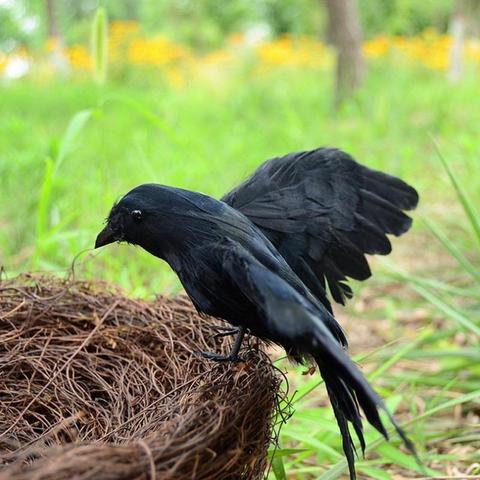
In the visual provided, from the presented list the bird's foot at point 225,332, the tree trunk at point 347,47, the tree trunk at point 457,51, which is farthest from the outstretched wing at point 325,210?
the tree trunk at point 457,51

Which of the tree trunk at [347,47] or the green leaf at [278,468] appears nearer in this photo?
the green leaf at [278,468]

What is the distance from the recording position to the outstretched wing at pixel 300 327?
1.26 metres

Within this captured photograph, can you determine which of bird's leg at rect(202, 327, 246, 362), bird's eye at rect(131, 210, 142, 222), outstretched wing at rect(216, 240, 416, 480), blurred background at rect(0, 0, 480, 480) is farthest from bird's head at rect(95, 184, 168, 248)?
blurred background at rect(0, 0, 480, 480)

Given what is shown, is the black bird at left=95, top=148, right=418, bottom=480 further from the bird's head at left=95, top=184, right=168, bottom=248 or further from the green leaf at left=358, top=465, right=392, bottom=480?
the green leaf at left=358, top=465, right=392, bottom=480

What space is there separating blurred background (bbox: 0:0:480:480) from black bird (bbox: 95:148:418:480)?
30cm

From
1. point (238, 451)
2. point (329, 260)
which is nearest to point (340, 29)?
point (329, 260)

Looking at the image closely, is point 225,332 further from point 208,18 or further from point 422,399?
point 208,18

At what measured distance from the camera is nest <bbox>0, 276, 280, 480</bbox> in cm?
129

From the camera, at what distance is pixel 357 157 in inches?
191

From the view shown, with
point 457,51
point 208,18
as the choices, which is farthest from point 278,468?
point 208,18

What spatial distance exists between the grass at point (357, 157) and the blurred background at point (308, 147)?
0.01m

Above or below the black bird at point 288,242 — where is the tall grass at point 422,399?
below

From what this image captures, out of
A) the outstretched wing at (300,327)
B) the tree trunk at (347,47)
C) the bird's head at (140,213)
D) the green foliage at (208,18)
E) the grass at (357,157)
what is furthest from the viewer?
the green foliage at (208,18)

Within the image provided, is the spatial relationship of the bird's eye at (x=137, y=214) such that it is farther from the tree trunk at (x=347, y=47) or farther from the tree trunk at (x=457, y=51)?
the tree trunk at (x=457, y=51)
